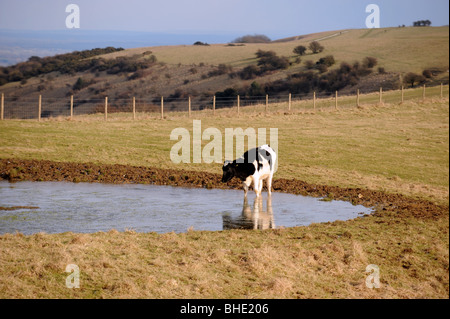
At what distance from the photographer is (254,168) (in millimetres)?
17469

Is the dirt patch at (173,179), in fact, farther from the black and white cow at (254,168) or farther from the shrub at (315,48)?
the shrub at (315,48)

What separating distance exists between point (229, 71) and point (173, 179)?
70.4m

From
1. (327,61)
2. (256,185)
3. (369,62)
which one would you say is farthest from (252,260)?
(327,61)

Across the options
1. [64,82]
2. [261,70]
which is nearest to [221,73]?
[261,70]

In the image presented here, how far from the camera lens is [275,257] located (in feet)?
35.8

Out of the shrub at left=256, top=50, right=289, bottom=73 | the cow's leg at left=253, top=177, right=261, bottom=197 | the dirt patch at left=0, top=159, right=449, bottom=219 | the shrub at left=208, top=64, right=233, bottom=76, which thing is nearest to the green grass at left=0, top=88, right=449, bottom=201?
the dirt patch at left=0, top=159, right=449, bottom=219

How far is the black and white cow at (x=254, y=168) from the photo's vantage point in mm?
17516

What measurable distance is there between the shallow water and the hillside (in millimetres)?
45406

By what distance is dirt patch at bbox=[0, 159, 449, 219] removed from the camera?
56.2 feet

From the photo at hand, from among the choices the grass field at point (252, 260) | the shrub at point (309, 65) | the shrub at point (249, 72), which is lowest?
the grass field at point (252, 260)

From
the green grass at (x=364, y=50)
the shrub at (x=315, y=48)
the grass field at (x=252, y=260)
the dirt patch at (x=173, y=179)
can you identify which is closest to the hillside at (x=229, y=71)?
the green grass at (x=364, y=50)

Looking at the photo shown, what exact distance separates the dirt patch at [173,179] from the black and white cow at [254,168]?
1561 mm

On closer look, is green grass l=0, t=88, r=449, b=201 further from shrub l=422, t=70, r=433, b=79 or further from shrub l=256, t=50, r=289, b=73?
shrub l=256, t=50, r=289, b=73

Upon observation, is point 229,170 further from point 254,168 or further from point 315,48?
point 315,48
